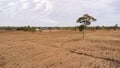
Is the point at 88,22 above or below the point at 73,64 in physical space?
above

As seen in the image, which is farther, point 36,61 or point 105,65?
point 36,61

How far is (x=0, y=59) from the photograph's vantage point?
1870 cm

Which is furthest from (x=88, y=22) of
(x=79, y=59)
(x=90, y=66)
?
(x=90, y=66)

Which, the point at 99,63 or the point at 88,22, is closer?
the point at 99,63

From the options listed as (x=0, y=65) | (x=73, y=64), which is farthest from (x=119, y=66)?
(x=0, y=65)

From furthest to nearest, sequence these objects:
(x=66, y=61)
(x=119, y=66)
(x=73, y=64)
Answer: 1. (x=66, y=61)
2. (x=73, y=64)
3. (x=119, y=66)

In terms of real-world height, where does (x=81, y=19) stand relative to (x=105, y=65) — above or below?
above

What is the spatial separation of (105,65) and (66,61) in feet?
10.1

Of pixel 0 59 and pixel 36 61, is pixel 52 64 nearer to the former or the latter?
pixel 36 61

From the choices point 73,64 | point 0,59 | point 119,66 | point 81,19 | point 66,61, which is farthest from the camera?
point 81,19

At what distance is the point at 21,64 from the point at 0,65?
5.19 ft

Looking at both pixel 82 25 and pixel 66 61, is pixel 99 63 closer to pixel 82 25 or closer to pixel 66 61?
pixel 66 61

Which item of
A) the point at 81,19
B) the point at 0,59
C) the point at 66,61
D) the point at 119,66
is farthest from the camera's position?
the point at 81,19

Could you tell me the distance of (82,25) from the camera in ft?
137
